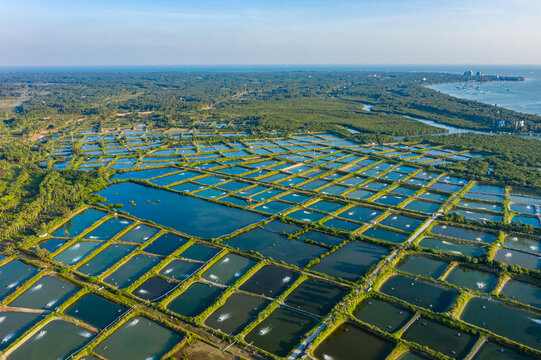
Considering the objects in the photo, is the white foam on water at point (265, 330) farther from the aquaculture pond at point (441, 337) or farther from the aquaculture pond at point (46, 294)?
the aquaculture pond at point (46, 294)

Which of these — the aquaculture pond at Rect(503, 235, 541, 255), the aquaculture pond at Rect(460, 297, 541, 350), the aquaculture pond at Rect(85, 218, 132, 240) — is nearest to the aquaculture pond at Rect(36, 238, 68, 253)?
the aquaculture pond at Rect(85, 218, 132, 240)

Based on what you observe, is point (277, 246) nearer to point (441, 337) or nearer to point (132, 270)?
point (132, 270)

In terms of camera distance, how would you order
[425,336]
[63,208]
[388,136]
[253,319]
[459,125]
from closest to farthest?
1. [425,336]
2. [253,319]
3. [63,208]
4. [388,136]
5. [459,125]

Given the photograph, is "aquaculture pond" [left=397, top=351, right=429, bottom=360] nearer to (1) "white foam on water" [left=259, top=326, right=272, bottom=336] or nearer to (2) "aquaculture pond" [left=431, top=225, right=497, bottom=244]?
(1) "white foam on water" [left=259, top=326, right=272, bottom=336]

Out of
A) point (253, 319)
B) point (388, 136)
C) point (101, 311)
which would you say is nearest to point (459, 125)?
point (388, 136)

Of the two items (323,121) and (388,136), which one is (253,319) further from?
(323,121)

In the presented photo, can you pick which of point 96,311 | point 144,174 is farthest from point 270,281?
point 144,174
